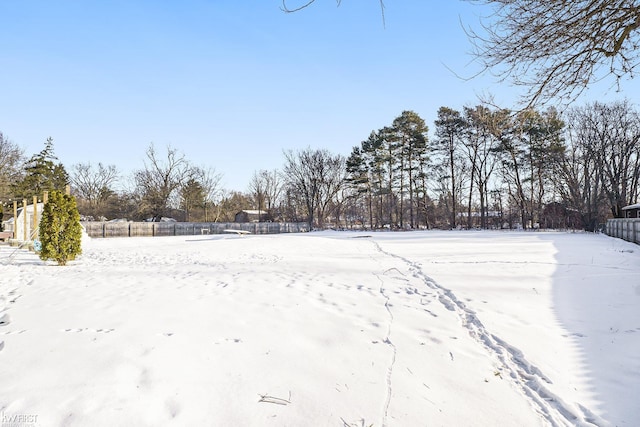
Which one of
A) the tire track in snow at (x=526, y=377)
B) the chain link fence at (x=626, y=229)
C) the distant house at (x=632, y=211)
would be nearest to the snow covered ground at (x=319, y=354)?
the tire track in snow at (x=526, y=377)

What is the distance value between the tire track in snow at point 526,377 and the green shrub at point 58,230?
9217 mm

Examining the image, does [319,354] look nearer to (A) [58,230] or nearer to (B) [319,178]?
(A) [58,230]

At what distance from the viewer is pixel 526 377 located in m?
2.87

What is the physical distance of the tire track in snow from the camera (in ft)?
7.57

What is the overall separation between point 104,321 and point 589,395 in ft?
15.0

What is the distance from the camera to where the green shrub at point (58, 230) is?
8719 millimetres

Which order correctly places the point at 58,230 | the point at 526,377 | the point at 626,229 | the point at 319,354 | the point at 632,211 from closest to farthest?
the point at 526,377 < the point at 319,354 < the point at 58,230 < the point at 626,229 < the point at 632,211

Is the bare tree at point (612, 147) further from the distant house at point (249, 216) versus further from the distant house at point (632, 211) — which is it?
the distant house at point (249, 216)

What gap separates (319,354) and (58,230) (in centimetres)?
881

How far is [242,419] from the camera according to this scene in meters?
2.11

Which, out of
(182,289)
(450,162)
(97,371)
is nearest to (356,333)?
(97,371)

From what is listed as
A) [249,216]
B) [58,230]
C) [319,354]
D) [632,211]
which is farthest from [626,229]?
[249,216]

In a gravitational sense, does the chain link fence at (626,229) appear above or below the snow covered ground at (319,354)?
above

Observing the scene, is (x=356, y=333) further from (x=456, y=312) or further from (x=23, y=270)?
(x=23, y=270)
